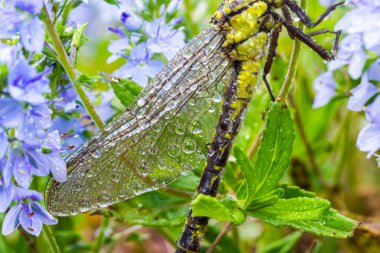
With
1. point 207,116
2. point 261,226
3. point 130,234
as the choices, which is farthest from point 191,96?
point 261,226

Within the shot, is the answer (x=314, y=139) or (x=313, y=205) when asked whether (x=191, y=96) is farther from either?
(x=314, y=139)

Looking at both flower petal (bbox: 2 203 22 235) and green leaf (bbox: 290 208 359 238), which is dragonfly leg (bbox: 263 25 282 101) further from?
flower petal (bbox: 2 203 22 235)

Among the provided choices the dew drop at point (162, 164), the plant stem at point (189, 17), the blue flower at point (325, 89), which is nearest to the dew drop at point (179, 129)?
the dew drop at point (162, 164)

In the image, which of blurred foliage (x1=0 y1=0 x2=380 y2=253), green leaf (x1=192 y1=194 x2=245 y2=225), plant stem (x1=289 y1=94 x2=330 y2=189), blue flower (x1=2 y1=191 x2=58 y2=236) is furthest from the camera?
plant stem (x1=289 y1=94 x2=330 y2=189)

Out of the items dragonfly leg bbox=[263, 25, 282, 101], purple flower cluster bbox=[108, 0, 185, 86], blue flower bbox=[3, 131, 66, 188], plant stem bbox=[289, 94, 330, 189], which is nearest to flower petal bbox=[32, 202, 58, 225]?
blue flower bbox=[3, 131, 66, 188]

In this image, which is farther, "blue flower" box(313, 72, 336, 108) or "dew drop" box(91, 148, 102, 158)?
"blue flower" box(313, 72, 336, 108)

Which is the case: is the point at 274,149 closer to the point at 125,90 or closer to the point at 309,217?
the point at 309,217

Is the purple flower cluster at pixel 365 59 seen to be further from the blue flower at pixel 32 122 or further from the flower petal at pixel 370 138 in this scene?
the blue flower at pixel 32 122
